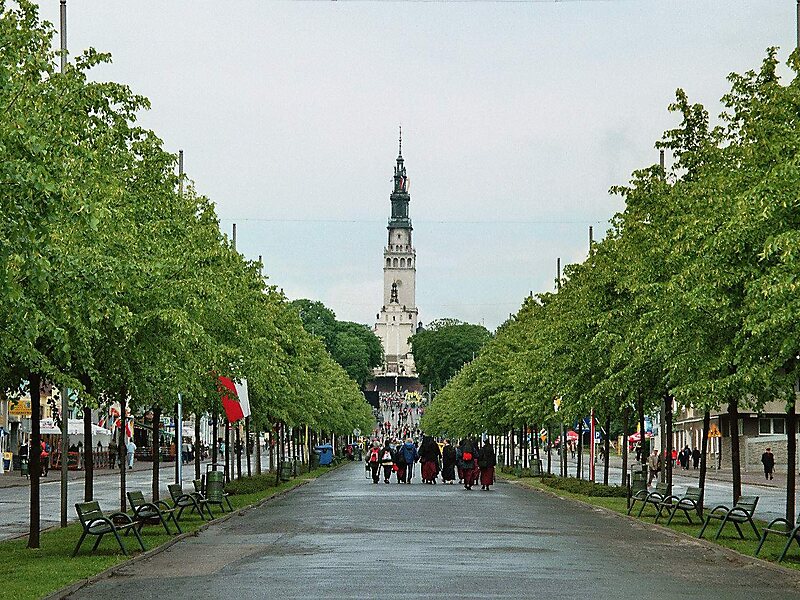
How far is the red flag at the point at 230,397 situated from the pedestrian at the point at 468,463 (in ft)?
60.4

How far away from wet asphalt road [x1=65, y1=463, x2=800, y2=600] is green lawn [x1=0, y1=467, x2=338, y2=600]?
0.47m

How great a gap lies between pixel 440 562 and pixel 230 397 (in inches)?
612

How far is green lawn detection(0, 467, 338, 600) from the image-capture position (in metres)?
19.4

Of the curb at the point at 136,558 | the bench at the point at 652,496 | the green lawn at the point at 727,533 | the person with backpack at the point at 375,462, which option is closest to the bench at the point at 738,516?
the green lawn at the point at 727,533

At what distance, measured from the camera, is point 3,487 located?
6031 centimetres

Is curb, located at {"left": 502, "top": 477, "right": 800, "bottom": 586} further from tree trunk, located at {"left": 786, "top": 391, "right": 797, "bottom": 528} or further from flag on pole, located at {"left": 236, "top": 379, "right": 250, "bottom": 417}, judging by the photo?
flag on pole, located at {"left": 236, "top": 379, "right": 250, "bottom": 417}

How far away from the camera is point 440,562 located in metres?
22.7

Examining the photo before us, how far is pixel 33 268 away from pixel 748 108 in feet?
59.5

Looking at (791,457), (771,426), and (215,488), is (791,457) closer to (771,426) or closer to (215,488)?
(215,488)

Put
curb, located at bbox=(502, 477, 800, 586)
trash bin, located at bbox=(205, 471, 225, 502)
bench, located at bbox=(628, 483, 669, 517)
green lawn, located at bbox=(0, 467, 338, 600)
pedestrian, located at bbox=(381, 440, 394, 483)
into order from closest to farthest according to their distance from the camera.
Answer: green lawn, located at bbox=(0, 467, 338, 600) < curb, located at bbox=(502, 477, 800, 586) < bench, located at bbox=(628, 483, 669, 517) < trash bin, located at bbox=(205, 471, 225, 502) < pedestrian, located at bbox=(381, 440, 394, 483)

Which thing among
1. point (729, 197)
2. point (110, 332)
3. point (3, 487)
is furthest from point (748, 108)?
point (3, 487)

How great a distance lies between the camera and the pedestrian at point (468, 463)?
56688 mm

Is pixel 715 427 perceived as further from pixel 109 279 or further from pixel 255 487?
pixel 109 279

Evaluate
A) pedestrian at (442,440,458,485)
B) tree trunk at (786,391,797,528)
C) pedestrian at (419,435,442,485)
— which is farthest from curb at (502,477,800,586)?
pedestrian at (442,440,458,485)
